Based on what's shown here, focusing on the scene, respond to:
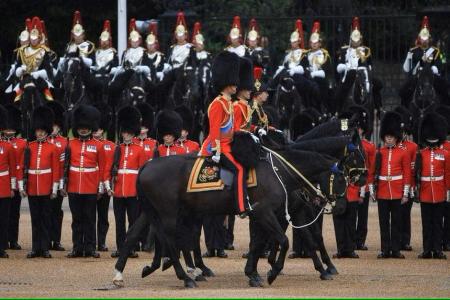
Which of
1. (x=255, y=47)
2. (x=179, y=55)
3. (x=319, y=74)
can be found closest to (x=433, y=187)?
(x=319, y=74)

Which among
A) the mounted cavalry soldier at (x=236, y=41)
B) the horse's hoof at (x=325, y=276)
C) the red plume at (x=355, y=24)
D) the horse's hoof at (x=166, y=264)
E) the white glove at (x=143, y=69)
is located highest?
the red plume at (x=355, y=24)

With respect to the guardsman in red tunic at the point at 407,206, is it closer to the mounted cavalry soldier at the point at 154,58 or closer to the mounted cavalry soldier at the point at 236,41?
the mounted cavalry soldier at the point at 236,41

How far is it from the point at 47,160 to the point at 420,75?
7.80m

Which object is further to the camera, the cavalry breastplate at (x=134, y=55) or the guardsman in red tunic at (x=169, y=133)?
the cavalry breastplate at (x=134, y=55)

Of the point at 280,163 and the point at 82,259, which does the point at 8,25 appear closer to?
the point at 82,259

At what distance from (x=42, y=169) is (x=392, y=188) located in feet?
11.7

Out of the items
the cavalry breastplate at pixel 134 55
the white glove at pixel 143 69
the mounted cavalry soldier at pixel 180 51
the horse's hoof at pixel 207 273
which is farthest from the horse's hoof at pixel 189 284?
the cavalry breastplate at pixel 134 55

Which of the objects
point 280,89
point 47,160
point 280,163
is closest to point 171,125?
point 47,160

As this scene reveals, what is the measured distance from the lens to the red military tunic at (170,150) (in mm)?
15742

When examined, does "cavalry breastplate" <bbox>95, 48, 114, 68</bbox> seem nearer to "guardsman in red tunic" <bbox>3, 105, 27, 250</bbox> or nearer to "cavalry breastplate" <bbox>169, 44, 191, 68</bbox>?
"cavalry breastplate" <bbox>169, 44, 191, 68</bbox>

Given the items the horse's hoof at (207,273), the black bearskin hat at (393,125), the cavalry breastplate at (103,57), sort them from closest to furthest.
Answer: the horse's hoof at (207,273) < the black bearskin hat at (393,125) < the cavalry breastplate at (103,57)

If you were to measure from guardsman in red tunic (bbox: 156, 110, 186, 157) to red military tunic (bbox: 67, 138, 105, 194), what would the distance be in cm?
68

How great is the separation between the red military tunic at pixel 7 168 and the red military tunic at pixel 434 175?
415 centimetres

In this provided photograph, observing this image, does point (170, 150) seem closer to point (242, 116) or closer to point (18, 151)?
point (18, 151)
